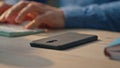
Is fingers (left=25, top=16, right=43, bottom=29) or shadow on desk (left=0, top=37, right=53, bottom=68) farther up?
fingers (left=25, top=16, right=43, bottom=29)

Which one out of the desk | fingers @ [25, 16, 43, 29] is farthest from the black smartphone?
fingers @ [25, 16, 43, 29]

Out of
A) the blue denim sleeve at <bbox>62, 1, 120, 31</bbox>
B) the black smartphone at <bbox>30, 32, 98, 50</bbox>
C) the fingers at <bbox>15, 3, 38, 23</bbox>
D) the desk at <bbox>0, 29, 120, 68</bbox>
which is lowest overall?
the desk at <bbox>0, 29, 120, 68</bbox>

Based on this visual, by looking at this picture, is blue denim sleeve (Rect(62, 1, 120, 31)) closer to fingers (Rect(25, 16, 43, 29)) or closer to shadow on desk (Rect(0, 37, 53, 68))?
fingers (Rect(25, 16, 43, 29))

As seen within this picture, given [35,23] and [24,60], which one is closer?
[24,60]

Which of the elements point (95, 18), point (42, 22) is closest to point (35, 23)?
point (42, 22)

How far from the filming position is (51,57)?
1.71ft

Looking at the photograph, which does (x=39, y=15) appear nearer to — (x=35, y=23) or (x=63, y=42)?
(x=35, y=23)

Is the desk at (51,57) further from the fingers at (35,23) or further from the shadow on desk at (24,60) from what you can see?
the fingers at (35,23)

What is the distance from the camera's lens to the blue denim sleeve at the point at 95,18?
917mm

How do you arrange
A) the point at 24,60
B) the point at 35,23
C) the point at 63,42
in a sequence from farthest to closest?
the point at 35,23, the point at 63,42, the point at 24,60

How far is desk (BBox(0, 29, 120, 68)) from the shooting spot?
47 cm

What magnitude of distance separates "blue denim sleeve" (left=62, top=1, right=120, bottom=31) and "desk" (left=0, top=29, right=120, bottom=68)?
277mm

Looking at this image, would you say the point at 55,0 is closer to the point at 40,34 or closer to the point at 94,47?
the point at 40,34

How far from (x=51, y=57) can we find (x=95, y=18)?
44 cm
